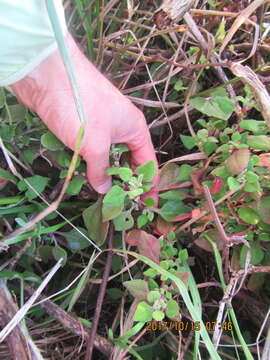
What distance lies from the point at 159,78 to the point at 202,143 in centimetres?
26

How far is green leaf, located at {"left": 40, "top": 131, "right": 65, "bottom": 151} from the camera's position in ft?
2.58

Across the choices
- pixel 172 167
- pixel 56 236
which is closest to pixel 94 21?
pixel 172 167

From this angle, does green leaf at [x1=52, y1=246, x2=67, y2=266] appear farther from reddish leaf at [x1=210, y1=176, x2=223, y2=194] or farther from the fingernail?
reddish leaf at [x1=210, y1=176, x2=223, y2=194]

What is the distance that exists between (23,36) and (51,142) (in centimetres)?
20

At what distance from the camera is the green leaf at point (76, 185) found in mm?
799

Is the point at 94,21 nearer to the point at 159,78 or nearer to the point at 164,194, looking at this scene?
the point at 159,78

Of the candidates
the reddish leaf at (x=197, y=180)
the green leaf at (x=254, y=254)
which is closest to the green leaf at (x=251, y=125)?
the reddish leaf at (x=197, y=180)

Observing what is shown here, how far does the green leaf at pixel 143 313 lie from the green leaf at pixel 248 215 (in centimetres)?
24

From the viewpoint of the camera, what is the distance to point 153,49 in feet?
3.21

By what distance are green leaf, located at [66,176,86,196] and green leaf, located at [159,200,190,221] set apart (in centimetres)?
17

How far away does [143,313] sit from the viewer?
683mm

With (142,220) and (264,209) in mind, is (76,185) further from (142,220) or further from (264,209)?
(264,209)

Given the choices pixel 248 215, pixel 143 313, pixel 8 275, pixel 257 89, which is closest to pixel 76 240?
pixel 8 275
